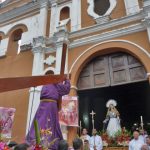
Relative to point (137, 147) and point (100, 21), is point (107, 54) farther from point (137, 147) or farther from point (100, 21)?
point (137, 147)

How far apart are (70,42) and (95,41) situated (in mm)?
1230

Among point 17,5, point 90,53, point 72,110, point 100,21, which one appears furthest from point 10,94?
point 17,5

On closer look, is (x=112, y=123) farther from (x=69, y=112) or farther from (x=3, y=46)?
(x=3, y=46)

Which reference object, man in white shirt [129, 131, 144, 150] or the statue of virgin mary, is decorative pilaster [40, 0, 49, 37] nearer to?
the statue of virgin mary

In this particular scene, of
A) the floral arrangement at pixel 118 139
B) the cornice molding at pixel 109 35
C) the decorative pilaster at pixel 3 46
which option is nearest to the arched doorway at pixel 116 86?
the cornice molding at pixel 109 35

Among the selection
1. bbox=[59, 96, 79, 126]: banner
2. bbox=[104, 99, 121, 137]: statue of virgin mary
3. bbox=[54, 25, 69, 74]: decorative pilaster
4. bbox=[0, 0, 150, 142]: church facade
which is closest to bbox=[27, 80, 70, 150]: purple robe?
bbox=[0, 0, 150, 142]: church facade

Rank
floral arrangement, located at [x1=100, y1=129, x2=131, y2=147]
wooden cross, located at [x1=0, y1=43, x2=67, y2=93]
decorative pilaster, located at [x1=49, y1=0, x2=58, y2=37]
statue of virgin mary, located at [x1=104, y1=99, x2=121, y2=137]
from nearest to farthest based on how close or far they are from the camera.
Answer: wooden cross, located at [x1=0, y1=43, x2=67, y2=93] < floral arrangement, located at [x1=100, y1=129, x2=131, y2=147] < statue of virgin mary, located at [x1=104, y1=99, x2=121, y2=137] < decorative pilaster, located at [x1=49, y1=0, x2=58, y2=37]

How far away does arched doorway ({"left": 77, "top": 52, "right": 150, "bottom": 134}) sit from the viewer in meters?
9.04

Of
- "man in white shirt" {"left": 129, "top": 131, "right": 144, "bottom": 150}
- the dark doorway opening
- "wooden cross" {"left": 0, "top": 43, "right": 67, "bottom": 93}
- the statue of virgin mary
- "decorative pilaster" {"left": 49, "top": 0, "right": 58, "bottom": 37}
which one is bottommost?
"man in white shirt" {"left": 129, "top": 131, "right": 144, "bottom": 150}

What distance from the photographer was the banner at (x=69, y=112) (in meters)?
8.54

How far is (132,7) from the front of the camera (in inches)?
380

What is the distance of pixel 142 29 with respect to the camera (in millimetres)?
8898

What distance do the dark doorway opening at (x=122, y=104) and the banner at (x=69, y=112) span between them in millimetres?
3116

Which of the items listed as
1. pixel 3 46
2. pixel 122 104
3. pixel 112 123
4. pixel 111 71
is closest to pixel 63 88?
pixel 112 123
